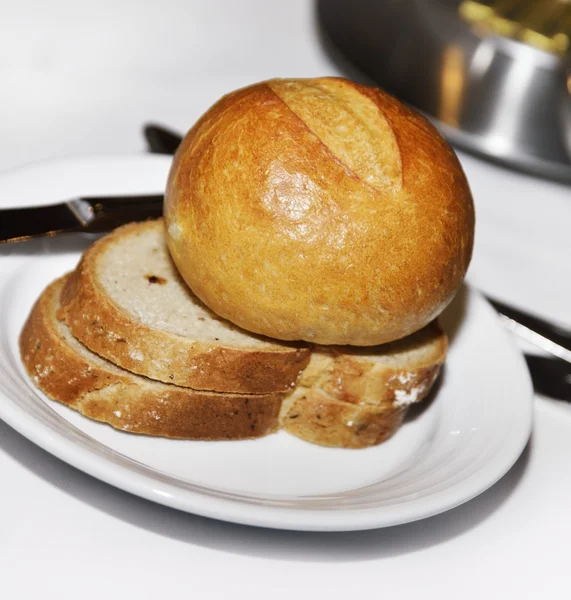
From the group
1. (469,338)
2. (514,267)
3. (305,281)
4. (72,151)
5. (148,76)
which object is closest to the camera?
(305,281)

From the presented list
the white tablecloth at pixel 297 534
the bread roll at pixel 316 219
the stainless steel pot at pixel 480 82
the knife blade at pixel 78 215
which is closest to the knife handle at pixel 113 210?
the knife blade at pixel 78 215

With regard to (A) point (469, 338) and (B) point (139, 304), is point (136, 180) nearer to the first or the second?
(B) point (139, 304)

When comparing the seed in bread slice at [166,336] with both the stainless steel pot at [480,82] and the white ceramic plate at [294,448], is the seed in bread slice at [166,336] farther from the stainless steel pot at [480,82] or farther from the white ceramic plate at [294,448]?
the stainless steel pot at [480,82]

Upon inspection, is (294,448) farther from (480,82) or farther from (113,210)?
(480,82)

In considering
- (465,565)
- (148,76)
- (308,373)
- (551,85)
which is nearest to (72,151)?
(148,76)

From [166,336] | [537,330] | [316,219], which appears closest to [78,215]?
A: [166,336]

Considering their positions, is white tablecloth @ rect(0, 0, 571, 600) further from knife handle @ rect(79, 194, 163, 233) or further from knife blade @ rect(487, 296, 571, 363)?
knife handle @ rect(79, 194, 163, 233)

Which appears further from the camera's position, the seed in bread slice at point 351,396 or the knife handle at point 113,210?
the knife handle at point 113,210
